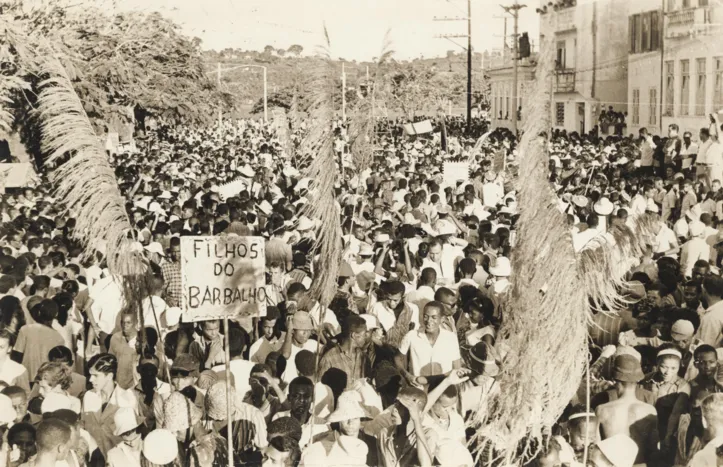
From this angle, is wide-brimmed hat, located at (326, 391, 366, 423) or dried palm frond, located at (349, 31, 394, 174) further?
dried palm frond, located at (349, 31, 394, 174)

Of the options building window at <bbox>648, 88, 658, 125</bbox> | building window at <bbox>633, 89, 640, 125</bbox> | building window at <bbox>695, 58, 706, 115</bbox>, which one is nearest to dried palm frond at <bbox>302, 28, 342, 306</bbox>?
building window at <bbox>695, 58, 706, 115</bbox>

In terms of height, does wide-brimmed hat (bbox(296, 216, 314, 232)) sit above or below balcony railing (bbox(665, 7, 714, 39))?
below

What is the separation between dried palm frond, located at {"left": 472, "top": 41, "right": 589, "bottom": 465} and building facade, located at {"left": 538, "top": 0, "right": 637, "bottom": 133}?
103ft

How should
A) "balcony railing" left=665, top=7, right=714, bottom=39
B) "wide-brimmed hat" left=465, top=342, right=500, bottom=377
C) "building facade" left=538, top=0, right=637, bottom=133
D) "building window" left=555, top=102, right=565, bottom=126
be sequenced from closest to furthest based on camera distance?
"wide-brimmed hat" left=465, top=342, right=500, bottom=377 → "balcony railing" left=665, top=7, right=714, bottom=39 → "building facade" left=538, top=0, right=637, bottom=133 → "building window" left=555, top=102, right=565, bottom=126

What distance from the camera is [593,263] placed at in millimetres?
4887

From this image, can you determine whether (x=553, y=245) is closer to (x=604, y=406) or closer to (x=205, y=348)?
(x=604, y=406)

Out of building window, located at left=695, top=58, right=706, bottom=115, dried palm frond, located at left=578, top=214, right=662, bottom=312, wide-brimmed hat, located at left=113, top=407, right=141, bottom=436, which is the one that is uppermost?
building window, located at left=695, top=58, right=706, bottom=115

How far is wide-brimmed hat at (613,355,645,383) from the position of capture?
561 centimetres

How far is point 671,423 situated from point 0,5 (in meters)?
14.1

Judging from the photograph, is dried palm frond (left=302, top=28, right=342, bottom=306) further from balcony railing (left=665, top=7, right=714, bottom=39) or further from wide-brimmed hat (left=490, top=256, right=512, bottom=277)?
balcony railing (left=665, top=7, right=714, bottom=39)

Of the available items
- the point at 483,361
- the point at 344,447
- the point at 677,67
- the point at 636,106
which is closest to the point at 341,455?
the point at 344,447

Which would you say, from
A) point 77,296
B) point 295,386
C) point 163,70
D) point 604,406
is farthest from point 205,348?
point 163,70

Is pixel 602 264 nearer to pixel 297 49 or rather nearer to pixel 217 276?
pixel 217 276

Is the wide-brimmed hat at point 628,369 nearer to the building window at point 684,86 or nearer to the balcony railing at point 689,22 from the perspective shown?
the balcony railing at point 689,22
